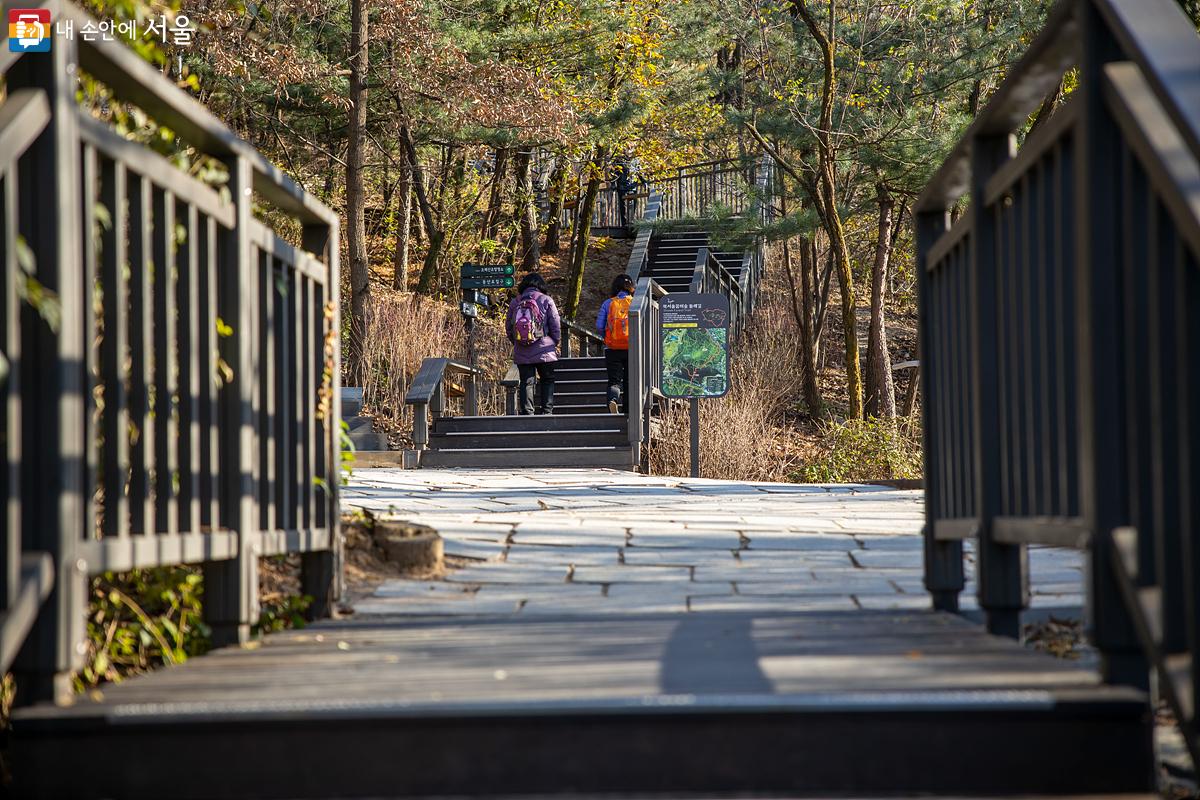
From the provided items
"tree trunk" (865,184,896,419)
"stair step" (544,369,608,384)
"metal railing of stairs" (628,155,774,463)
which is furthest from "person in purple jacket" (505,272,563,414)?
"tree trunk" (865,184,896,419)

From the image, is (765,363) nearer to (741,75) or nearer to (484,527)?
(741,75)

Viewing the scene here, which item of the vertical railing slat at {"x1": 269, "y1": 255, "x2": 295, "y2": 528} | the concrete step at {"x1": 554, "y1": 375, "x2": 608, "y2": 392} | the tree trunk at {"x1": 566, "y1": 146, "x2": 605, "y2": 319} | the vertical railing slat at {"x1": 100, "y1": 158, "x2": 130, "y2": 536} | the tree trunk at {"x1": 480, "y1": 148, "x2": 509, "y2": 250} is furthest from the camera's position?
the tree trunk at {"x1": 566, "y1": 146, "x2": 605, "y2": 319}

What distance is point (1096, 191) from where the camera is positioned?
2.24 meters

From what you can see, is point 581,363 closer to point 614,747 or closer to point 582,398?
point 582,398

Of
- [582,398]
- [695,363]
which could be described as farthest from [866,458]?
[582,398]

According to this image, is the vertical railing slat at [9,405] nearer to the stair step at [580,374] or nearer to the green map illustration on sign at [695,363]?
the green map illustration on sign at [695,363]

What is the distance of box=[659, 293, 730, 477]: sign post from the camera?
12773 millimetres

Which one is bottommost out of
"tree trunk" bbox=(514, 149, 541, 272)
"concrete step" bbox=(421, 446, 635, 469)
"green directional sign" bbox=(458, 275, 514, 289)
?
"concrete step" bbox=(421, 446, 635, 469)

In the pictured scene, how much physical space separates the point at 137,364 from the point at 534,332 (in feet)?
38.1

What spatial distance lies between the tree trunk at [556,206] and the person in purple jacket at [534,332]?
10759 millimetres

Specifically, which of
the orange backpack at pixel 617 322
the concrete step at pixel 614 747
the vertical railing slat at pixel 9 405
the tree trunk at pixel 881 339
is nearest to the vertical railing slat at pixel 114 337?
the vertical railing slat at pixel 9 405

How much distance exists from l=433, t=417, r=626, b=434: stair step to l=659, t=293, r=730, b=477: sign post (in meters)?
1.08

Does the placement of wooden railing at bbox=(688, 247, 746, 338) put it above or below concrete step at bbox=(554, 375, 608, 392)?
above

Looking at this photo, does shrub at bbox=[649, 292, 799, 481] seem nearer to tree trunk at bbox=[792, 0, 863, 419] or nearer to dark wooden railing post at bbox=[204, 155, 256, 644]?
tree trunk at bbox=[792, 0, 863, 419]
